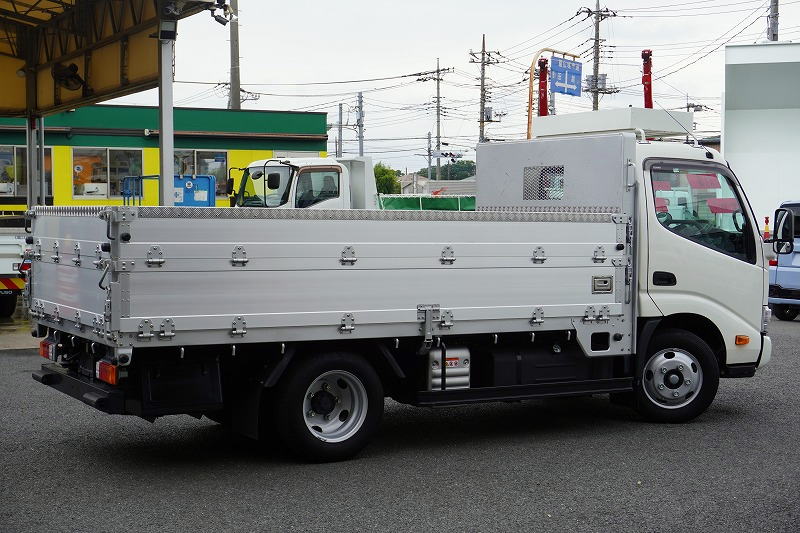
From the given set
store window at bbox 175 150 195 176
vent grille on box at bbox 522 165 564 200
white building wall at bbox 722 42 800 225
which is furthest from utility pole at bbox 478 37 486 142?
vent grille on box at bbox 522 165 564 200

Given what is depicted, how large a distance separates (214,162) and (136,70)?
13.5m

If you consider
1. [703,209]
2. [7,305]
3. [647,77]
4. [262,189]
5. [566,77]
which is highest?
[566,77]

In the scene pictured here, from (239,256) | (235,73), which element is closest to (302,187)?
(239,256)

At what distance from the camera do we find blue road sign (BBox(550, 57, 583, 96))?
37.0m

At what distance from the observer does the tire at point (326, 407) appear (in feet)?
24.3

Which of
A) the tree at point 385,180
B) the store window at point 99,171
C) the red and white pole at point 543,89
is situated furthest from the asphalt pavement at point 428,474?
the tree at point 385,180

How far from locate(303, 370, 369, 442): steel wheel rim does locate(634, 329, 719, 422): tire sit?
8.89 ft

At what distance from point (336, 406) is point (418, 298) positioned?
1011 mm

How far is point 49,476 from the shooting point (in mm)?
7133

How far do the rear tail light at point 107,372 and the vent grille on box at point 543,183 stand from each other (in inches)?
174

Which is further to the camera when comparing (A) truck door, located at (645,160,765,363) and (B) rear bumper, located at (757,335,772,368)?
(B) rear bumper, located at (757,335,772,368)

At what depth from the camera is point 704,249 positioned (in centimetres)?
914

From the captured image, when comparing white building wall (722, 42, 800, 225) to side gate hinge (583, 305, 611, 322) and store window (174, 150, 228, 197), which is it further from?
side gate hinge (583, 305, 611, 322)

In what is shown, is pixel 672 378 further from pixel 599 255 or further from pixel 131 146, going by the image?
pixel 131 146
